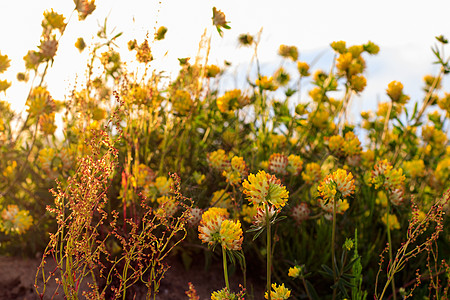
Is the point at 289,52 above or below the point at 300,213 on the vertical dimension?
above

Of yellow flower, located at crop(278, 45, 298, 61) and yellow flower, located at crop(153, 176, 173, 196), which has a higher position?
yellow flower, located at crop(278, 45, 298, 61)

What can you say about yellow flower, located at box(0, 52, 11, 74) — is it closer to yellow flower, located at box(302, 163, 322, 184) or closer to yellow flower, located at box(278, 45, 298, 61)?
yellow flower, located at box(302, 163, 322, 184)

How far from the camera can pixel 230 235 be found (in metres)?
1.11

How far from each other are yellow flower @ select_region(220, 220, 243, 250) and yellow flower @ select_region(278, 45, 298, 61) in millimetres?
2253

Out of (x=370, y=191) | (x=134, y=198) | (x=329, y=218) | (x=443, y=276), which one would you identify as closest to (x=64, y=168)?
(x=134, y=198)

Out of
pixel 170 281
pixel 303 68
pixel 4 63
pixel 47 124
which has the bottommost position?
pixel 170 281

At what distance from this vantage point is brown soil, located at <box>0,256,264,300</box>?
201 cm

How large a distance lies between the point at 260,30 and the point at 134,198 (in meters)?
1.55

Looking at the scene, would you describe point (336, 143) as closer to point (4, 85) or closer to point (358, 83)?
point (358, 83)

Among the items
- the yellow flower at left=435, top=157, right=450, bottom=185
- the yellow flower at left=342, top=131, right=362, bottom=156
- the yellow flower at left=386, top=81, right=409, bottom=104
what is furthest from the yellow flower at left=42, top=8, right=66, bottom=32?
the yellow flower at left=435, top=157, right=450, bottom=185

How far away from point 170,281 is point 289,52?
73.0 inches

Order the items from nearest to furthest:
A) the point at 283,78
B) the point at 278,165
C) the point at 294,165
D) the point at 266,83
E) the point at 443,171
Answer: the point at 278,165, the point at 294,165, the point at 266,83, the point at 283,78, the point at 443,171

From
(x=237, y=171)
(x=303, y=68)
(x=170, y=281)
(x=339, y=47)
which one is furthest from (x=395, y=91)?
(x=170, y=281)

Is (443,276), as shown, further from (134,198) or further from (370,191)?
(134,198)
